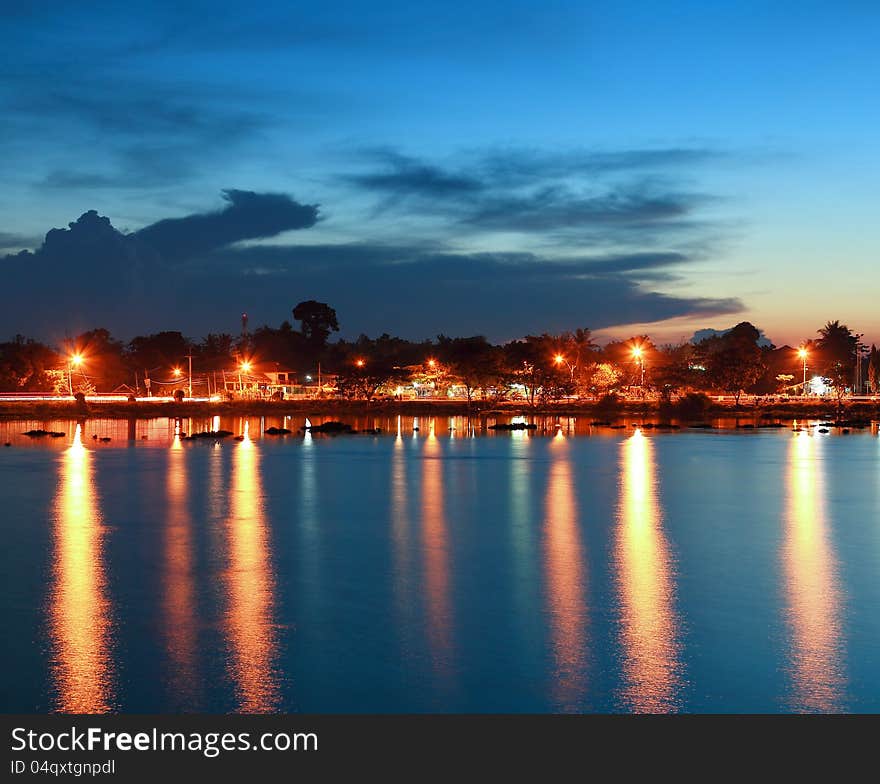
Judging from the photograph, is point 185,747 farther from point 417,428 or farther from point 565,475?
point 417,428

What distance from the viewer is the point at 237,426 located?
73.9 meters

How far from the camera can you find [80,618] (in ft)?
46.8

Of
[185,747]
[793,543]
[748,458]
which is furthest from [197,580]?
[748,458]

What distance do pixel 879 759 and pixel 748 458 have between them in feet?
122

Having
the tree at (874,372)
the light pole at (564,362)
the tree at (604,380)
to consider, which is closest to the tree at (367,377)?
the light pole at (564,362)

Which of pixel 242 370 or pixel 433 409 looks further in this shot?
pixel 242 370

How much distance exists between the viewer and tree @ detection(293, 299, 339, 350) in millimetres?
149500

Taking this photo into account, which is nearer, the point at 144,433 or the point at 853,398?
the point at 144,433

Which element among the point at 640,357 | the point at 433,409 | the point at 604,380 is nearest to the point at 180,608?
the point at 433,409

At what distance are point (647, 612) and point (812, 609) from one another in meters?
2.62

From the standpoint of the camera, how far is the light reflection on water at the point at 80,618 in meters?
11.0

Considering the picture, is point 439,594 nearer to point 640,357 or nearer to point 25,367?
point 25,367

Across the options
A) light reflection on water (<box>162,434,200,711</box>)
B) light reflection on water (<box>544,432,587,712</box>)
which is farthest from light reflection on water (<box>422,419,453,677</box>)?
light reflection on water (<box>162,434,200,711</box>)

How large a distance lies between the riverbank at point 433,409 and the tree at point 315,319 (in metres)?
48.4
